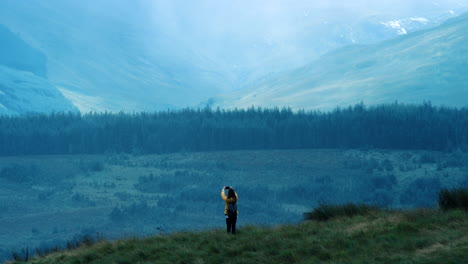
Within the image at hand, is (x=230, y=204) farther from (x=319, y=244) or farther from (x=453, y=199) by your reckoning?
(x=453, y=199)

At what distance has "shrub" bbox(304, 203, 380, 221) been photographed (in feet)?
126

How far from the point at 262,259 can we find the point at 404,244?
5.48 m

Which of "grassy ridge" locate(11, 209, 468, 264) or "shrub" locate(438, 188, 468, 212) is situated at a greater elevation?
"shrub" locate(438, 188, 468, 212)

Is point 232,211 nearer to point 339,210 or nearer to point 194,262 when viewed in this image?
point 194,262

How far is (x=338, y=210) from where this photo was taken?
39094 mm

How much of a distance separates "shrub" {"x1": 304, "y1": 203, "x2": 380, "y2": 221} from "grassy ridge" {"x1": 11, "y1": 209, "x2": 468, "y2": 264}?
124 cm

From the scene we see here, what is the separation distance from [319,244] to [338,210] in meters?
8.70

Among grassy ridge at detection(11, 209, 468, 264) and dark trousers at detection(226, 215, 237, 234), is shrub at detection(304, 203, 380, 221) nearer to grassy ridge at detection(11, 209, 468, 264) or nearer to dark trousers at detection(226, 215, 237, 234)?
grassy ridge at detection(11, 209, 468, 264)

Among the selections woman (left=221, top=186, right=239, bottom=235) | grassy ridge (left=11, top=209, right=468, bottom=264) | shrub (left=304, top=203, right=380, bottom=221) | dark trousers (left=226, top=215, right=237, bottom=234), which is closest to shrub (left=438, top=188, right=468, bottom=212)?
grassy ridge (left=11, top=209, right=468, bottom=264)

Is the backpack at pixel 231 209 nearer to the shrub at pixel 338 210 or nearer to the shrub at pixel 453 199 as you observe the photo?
the shrub at pixel 338 210

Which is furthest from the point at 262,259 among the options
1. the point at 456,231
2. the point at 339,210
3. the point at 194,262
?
the point at 339,210

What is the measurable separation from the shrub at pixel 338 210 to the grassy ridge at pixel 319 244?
4.06 feet

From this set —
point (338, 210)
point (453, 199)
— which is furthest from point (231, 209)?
point (453, 199)

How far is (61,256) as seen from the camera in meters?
35.4
